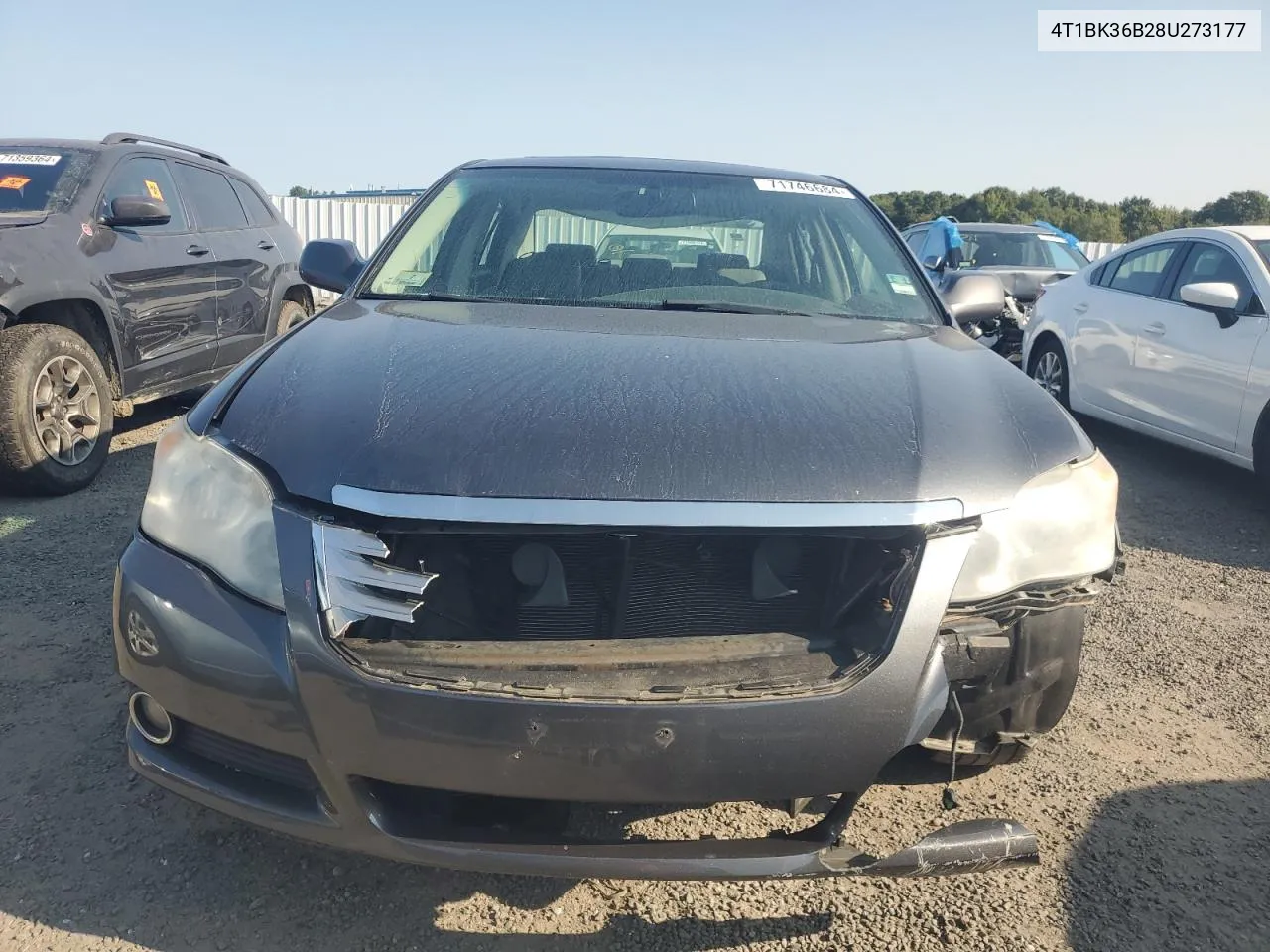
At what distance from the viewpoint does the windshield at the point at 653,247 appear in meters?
2.84

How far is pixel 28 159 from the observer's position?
17.1 feet

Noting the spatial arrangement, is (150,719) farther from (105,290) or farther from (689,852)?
(105,290)

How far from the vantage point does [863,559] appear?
1784mm

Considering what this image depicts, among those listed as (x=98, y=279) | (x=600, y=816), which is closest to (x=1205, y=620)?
(x=600, y=816)

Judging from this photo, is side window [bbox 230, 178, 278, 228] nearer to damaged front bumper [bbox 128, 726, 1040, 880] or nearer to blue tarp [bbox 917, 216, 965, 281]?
damaged front bumper [bbox 128, 726, 1040, 880]

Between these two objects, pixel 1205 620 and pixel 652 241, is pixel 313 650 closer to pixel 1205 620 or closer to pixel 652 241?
pixel 652 241

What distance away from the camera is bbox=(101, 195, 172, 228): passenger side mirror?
4965 mm

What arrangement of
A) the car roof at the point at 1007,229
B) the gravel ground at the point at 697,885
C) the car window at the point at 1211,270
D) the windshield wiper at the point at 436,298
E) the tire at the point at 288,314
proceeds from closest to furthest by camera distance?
the gravel ground at the point at 697,885
the windshield wiper at the point at 436,298
the car window at the point at 1211,270
the tire at the point at 288,314
the car roof at the point at 1007,229

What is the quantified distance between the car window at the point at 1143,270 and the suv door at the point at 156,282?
5.59 meters

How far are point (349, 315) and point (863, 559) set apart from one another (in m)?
1.54

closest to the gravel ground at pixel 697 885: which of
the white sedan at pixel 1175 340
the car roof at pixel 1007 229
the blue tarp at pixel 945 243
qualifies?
the white sedan at pixel 1175 340

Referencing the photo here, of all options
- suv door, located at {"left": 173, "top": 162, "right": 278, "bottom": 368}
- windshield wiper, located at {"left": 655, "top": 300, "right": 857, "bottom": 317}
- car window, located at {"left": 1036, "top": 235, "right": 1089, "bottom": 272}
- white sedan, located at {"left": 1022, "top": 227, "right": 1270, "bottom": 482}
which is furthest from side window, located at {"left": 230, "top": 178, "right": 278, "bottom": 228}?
car window, located at {"left": 1036, "top": 235, "right": 1089, "bottom": 272}

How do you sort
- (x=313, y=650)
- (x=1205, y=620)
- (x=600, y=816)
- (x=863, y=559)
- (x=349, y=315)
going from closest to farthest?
(x=313, y=650) → (x=863, y=559) → (x=600, y=816) → (x=349, y=315) → (x=1205, y=620)

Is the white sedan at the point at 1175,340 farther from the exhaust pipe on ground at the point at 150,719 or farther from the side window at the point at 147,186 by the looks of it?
the side window at the point at 147,186
